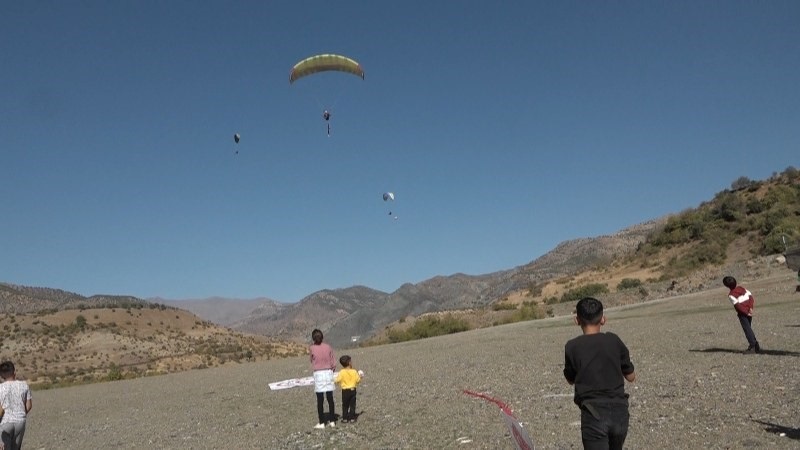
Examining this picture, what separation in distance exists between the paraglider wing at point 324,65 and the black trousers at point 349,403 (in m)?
19.9

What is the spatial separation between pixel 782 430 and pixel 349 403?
7.52 metres

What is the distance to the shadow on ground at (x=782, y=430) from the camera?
762 cm

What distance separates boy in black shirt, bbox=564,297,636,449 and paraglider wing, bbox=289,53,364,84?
25.2m

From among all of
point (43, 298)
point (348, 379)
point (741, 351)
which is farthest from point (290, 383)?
point (43, 298)

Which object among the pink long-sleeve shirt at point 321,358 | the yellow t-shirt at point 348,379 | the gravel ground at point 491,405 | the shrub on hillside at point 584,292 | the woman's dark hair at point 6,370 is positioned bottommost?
the gravel ground at point 491,405

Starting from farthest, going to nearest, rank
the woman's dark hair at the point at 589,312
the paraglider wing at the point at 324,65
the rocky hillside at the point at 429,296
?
the rocky hillside at the point at 429,296
the paraglider wing at the point at 324,65
the woman's dark hair at the point at 589,312

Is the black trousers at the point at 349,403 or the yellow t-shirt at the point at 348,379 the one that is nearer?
the yellow t-shirt at the point at 348,379

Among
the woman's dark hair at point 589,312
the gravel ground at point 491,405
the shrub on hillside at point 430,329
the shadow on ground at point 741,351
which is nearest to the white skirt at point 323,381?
the gravel ground at point 491,405

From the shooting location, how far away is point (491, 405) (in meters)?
12.4

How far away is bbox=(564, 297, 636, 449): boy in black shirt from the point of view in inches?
214

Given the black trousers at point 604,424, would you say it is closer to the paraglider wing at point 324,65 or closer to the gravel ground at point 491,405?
the gravel ground at point 491,405

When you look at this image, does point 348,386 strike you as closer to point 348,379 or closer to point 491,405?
point 348,379

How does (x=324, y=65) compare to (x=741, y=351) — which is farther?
(x=324, y=65)

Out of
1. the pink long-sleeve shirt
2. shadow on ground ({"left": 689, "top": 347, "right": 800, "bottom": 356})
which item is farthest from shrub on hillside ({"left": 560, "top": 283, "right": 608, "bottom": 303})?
the pink long-sleeve shirt
